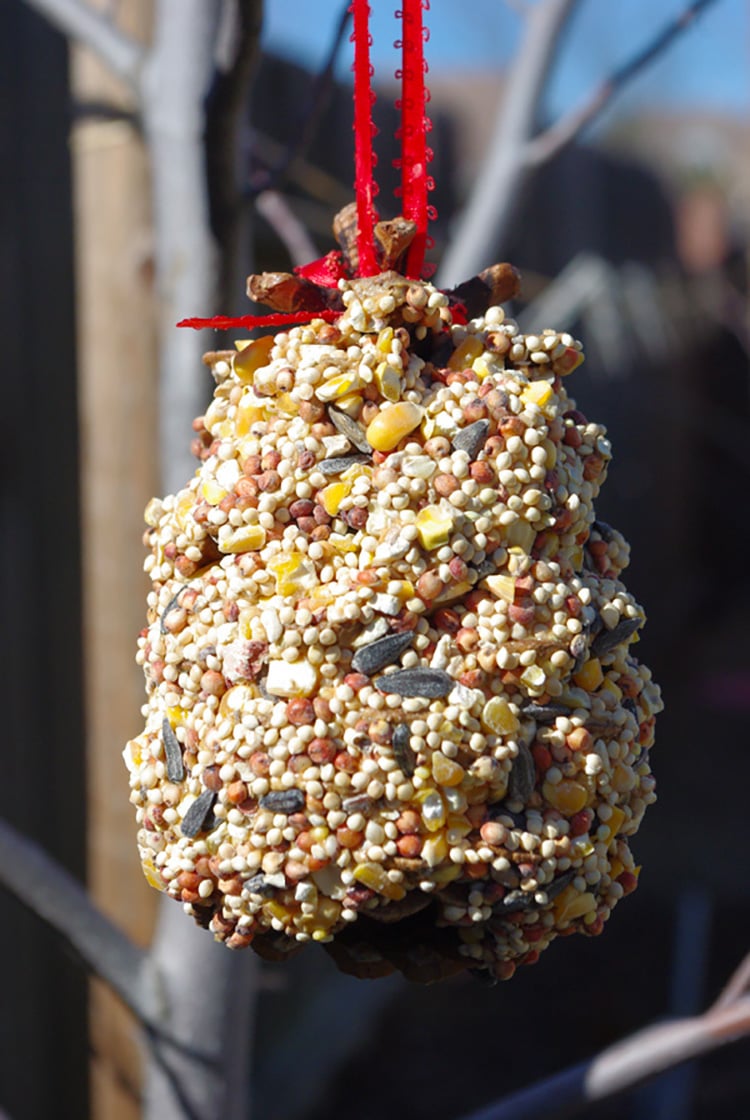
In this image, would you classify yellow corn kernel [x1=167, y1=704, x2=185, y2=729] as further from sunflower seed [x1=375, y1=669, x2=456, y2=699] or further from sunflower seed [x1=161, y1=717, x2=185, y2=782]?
sunflower seed [x1=375, y1=669, x2=456, y2=699]

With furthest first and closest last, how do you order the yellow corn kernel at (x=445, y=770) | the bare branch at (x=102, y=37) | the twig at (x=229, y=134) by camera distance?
the bare branch at (x=102, y=37) → the twig at (x=229, y=134) → the yellow corn kernel at (x=445, y=770)

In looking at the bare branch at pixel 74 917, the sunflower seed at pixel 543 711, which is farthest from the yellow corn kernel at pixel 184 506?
the bare branch at pixel 74 917

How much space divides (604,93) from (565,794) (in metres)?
0.97

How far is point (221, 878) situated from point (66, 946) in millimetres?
558

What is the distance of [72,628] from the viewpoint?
6.25 feet

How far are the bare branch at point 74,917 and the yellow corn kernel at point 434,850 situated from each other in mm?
621

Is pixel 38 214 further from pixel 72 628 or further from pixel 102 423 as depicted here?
pixel 72 628

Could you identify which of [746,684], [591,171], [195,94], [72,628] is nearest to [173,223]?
[195,94]

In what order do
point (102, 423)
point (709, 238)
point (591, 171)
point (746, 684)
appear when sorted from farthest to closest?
point (709, 238)
point (746, 684)
point (591, 171)
point (102, 423)

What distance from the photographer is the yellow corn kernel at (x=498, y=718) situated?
1.79 ft

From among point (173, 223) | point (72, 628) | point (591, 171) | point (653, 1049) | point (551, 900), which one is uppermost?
point (591, 171)

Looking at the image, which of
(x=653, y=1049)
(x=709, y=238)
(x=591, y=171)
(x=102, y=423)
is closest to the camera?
(x=653, y=1049)

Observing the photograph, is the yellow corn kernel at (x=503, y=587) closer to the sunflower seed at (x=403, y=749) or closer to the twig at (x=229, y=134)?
the sunflower seed at (x=403, y=749)

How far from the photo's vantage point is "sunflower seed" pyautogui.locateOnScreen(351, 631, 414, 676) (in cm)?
54
